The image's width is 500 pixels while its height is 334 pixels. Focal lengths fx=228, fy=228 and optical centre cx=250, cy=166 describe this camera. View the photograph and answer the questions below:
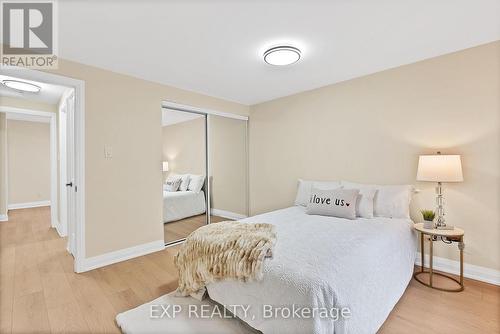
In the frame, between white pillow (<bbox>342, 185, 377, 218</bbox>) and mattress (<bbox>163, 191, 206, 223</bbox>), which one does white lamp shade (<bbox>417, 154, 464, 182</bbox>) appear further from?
mattress (<bbox>163, 191, 206, 223</bbox>)

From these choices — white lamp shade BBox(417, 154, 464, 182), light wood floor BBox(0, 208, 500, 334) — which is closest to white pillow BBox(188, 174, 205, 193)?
light wood floor BBox(0, 208, 500, 334)

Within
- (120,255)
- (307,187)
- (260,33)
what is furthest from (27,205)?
(260,33)

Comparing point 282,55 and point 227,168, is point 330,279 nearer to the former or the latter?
point 282,55

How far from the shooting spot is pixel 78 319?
1712mm

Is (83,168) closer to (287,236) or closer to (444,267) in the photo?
(287,236)

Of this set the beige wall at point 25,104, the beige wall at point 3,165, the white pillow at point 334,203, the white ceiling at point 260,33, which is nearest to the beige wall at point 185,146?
the white ceiling at point 260,33

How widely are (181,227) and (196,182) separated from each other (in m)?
0.73

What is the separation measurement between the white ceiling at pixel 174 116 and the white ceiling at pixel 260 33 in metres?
0.53

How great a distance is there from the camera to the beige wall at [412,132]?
2.20 metres

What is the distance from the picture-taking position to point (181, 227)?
3.52 meters

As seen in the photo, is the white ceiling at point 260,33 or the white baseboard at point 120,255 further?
the white baseboard at point 120,255

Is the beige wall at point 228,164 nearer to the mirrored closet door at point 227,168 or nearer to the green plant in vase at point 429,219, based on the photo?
the mirrored closet door at point 227,168

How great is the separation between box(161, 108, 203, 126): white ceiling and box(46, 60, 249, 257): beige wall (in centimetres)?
13

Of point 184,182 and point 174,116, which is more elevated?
point 174,116
